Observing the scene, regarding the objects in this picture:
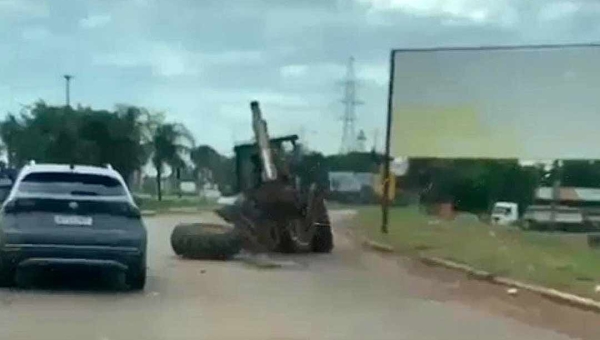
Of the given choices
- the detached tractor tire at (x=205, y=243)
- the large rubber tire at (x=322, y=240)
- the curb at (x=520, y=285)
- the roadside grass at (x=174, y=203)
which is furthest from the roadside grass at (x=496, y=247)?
the roadside grass at (x=174, y=203)

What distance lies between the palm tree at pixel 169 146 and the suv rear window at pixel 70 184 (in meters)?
32.4

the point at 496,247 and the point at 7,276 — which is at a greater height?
the point at 7,276

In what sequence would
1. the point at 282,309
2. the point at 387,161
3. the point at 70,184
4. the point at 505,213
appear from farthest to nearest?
the point at 505,213, the point at 387,161, the point at 70,184, the point at 282,309

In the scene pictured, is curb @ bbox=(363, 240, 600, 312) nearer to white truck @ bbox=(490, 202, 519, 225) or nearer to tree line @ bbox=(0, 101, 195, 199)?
white truck @ bbox=(490, 202, 519, 225)

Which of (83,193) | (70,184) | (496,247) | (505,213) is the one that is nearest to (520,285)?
(83,193)

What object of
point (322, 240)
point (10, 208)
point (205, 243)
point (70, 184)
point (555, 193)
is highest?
point (70, 184)

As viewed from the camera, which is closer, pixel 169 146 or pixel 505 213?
pixel 505 213

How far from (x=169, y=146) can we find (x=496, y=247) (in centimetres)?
2479

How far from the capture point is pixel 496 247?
3095 cm

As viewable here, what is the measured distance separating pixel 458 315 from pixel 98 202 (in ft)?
15.8

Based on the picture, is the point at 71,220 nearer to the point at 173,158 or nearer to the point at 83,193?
the point at 83,193

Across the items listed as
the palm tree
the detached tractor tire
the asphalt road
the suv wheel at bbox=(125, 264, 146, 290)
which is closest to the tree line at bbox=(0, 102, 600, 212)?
the palm tree

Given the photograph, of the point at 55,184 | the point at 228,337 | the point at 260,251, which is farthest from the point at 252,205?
the point at 228,337

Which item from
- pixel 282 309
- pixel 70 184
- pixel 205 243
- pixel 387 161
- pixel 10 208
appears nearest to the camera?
pixel 282 309
